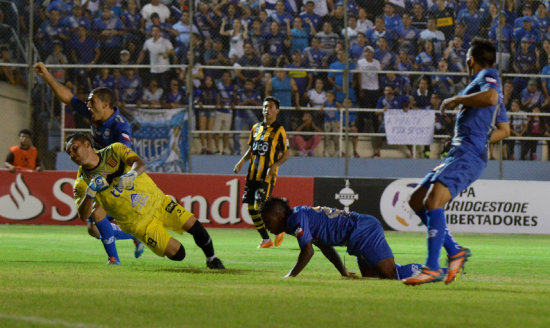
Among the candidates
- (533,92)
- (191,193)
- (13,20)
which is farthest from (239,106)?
(533,92)

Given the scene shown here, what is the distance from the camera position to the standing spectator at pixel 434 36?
21.9 metres

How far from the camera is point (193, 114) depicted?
2070 cm

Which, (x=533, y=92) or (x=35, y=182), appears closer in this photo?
(x=35, y=182)

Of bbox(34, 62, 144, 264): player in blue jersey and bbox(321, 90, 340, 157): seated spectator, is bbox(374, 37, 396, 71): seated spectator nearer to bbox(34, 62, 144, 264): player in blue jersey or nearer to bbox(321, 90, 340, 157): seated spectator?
bbox(321, 90, 340, 157): seated spectator

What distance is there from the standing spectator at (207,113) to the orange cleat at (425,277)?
13.7 meters

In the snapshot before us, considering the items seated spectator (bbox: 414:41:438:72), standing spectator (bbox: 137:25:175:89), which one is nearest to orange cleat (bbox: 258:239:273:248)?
standing spectator (bbox: 137:25:175:89)

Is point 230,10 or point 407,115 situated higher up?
point 230,10

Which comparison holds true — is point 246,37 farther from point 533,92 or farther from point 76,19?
point 533,92

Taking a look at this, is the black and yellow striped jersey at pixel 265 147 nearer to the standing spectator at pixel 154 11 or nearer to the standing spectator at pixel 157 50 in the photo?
the standing spectator at pixel 157 50

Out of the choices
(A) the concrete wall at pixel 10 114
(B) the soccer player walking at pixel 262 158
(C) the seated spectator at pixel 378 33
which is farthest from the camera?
(C) the seated spectator at pixel 378 33

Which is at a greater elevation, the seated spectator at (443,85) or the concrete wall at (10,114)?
the seated spectator at (443,85)

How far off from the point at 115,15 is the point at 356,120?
625 centimetres

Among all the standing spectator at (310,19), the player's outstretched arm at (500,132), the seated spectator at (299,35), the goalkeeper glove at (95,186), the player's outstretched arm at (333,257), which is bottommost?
the player's outstretched arm at (333,257)

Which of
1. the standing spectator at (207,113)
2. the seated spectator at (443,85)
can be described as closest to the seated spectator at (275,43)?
the standing spectator at (207,113)
